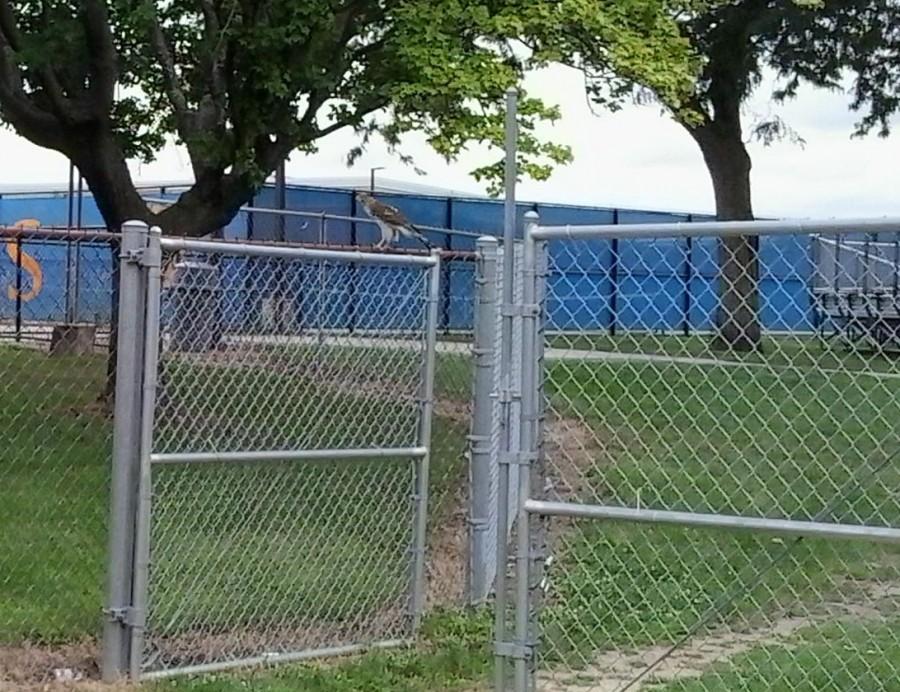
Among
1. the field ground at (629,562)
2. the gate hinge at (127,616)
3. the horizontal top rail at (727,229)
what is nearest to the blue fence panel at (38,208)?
the field ground at (629,562)

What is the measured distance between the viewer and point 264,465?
6152 mm

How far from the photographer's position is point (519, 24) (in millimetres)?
10578

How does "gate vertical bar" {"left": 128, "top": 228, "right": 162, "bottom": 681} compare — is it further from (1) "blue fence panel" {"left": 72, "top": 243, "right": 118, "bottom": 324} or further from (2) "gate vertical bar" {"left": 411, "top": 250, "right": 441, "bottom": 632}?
(1) "blue fence panel" {"left": 72, "top": 243, "right": 118, "bottom": 324}

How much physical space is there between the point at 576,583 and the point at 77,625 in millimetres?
2658

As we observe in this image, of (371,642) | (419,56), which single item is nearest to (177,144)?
(419,56)

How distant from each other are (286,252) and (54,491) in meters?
4.01

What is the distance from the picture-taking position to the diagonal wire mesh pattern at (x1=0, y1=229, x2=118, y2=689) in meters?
5.74

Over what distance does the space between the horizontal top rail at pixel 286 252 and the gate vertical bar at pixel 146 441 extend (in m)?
0.12

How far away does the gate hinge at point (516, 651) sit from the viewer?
4.21m

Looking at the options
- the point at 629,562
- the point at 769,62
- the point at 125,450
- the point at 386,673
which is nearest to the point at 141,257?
the point at 125,450

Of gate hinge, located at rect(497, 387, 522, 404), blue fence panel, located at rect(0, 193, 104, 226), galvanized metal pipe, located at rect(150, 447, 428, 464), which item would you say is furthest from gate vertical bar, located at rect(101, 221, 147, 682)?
blue fence panel, located at rect(0, 193, 104, 226)

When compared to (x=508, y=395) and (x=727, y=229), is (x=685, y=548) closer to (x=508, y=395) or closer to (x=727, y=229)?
(x=508, y=395)

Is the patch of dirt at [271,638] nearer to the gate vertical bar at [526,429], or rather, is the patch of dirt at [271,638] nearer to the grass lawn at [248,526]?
the grass lawn at [248,526]

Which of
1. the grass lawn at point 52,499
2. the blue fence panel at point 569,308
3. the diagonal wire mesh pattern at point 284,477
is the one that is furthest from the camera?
the grass lawn at point 52,499
